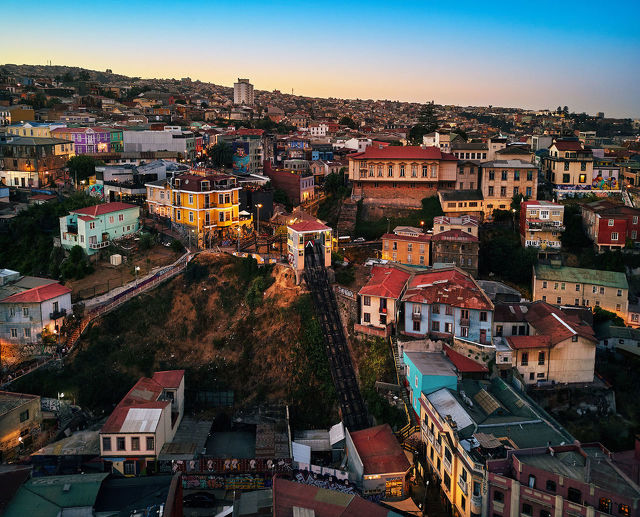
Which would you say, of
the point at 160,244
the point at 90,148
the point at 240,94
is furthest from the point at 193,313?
the point at 240,94

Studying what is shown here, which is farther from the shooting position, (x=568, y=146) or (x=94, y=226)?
(x=568, y=146)

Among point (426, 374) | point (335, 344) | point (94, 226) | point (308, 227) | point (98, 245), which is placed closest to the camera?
point (426, 374)

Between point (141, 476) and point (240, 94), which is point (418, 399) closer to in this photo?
point (141, 476)

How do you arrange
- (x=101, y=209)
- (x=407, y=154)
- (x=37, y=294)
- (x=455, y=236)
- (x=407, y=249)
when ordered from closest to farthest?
(x=37, y=294), (x=455, y=236), (x=407, y=249), (x=101, y=209), (x=407, y=154)

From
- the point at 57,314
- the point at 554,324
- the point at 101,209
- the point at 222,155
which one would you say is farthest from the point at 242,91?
the point at 554,324

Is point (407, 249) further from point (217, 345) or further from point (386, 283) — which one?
point (217, 345)

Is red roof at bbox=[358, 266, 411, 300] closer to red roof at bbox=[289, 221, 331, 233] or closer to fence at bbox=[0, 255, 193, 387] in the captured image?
red roof at bbox=[289, 221, 331, 233]
